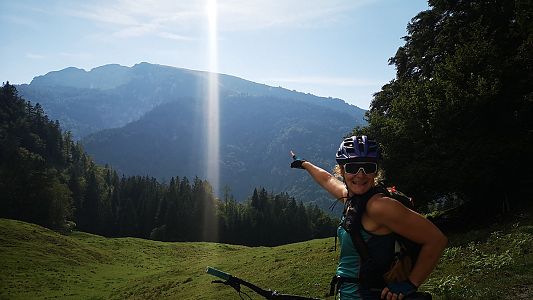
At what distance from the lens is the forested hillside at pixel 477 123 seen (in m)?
26.2

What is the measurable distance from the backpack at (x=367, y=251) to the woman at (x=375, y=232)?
0.03 meters

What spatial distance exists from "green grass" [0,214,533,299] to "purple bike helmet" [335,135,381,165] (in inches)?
512

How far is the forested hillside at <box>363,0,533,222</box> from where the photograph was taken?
26.2m

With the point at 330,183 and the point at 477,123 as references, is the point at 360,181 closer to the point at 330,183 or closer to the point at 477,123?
the point at 330,183

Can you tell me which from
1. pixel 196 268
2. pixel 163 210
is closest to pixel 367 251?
pixel 196 268

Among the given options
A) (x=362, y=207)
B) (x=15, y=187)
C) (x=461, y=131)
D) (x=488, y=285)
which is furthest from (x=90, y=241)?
(x=362, y=207)

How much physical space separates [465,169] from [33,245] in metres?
56.0

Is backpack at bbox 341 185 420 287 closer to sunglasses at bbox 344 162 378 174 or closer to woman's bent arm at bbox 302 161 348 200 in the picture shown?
sunglasses at bbox 344 162 378 174

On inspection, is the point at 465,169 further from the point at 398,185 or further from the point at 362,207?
the point at 362,207

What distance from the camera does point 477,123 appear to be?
27859 mm

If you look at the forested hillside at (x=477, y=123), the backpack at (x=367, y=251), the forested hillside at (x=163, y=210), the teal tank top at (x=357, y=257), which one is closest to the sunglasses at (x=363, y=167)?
the backpack at (x=367, y=251)

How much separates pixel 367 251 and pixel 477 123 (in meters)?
27.3

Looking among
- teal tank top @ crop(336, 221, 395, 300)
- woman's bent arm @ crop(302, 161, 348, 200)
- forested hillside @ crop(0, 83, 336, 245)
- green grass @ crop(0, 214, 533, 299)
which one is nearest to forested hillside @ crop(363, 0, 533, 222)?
green grass @ crop(0, 214, 533, 299)

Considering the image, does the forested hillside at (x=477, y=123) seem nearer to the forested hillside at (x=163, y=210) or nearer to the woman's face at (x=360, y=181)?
the woman's face at (x=360, y=181)
